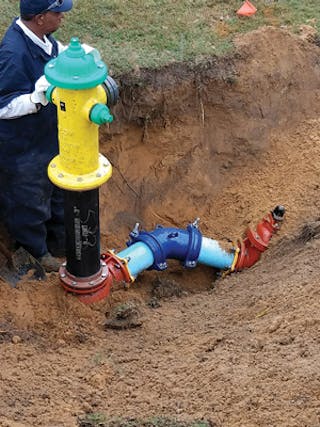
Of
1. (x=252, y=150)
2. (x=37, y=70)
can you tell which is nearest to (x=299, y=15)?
(x=252, y=150)

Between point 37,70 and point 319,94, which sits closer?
point 37,70

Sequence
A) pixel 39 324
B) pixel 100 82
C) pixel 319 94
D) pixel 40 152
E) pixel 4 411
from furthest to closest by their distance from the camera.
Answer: pixel 319 94 < pixel 40 152 < pixel 39 324 < pixel 100 82 < pixel 4 411

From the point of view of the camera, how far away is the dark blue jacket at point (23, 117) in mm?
3906

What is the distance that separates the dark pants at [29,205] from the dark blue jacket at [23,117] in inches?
3.3

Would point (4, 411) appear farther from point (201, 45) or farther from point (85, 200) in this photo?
point (201, 45)

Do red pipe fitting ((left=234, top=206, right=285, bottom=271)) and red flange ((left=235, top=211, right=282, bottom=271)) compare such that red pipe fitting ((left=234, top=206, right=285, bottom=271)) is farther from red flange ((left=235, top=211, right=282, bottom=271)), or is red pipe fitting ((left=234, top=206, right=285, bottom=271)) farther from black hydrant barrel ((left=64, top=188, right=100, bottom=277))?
black hydrant barrel ((left=64, top=188, right=100, bottom=277))

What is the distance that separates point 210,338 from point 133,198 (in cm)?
213

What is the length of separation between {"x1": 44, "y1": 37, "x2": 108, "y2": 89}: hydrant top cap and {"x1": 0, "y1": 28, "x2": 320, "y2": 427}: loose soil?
4.63ft

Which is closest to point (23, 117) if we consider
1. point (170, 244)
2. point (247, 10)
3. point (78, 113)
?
point (78, 113)

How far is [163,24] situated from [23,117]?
241 cm

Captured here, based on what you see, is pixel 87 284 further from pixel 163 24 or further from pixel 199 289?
pixel 163 24

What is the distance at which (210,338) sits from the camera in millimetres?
3629

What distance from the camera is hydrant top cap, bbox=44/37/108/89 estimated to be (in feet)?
10.8

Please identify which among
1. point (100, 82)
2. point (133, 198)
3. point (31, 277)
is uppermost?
point (100, 82)
